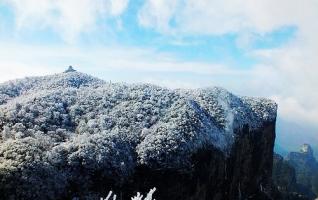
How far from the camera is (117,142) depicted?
34.8 meters

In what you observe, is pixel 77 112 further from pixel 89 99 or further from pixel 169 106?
pixel 169 106

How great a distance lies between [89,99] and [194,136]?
9.19m

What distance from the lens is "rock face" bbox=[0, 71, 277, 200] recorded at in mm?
29125

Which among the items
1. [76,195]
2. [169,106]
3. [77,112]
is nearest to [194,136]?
[169,106]

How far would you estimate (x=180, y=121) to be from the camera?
1593 inches

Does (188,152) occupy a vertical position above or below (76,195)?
above

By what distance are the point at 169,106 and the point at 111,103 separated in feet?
16.5

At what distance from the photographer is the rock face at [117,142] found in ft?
95.6

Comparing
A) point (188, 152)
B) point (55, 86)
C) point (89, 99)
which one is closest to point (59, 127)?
point (89, 99)

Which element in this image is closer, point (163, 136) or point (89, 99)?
point (163, 136)

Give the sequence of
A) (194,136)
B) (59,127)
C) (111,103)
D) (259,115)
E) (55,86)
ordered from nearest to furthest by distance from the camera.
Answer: (59,127) < (194,136) < (111,103) < (55,86) < (259,115)

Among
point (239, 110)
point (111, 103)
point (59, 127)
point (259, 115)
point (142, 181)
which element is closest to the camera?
point (142, 181)

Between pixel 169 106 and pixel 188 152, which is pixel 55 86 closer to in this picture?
pixel 169 106

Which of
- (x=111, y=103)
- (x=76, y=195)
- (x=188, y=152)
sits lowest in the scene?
(x=76, y=195)
